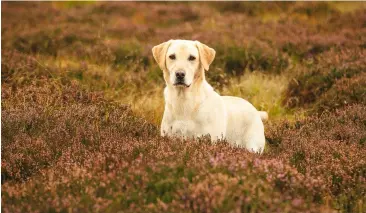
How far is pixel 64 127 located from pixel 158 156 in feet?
4.99

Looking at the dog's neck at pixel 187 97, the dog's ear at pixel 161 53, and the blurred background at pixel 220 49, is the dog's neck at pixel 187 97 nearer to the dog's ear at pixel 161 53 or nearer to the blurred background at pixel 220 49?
the dog's ear at pixel 161 53

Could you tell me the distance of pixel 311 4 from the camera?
17.1m

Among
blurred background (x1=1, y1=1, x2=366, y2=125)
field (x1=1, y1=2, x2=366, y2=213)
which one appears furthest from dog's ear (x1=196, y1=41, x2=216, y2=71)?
blurred background (x1=1, y1=1, x2=366, y2=125)

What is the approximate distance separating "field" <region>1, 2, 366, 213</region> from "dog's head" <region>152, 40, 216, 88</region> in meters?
0.65

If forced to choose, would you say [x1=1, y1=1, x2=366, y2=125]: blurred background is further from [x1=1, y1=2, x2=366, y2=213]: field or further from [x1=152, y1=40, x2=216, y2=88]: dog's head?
[x1=152, y1=40, x2=216, y2=88]: dog's head

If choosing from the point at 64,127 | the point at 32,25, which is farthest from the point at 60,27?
the point at 64,127

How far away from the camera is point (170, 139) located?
4809 mm

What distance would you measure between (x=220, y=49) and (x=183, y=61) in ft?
19.0

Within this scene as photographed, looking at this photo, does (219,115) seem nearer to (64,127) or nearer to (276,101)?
(64,127)

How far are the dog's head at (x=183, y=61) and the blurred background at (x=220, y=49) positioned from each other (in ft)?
4.69

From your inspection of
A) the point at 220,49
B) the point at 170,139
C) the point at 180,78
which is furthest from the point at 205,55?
the point at 220,49

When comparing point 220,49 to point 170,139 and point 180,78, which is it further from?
point 170,139

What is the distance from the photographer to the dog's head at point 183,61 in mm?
5300

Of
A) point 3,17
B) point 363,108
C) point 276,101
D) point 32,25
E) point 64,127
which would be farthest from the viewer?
point 3,17
